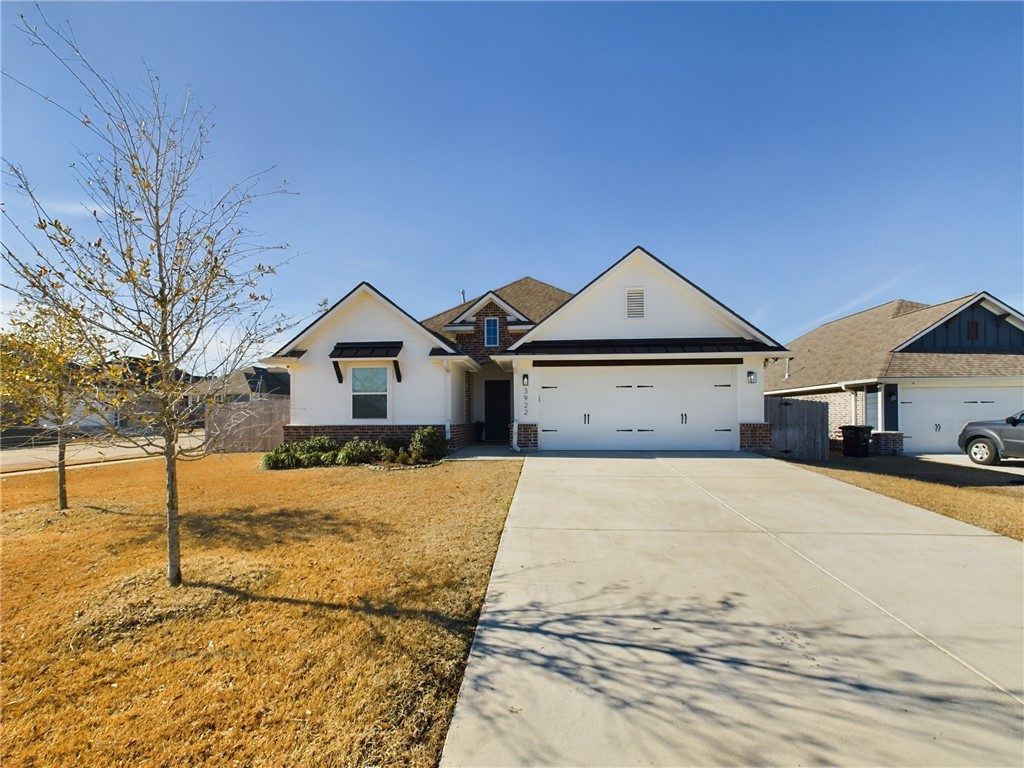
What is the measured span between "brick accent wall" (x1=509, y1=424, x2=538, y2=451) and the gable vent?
16.6 ft

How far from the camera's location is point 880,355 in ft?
50.4

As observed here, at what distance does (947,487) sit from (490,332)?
13660mm

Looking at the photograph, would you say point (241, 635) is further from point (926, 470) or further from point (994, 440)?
point (994, 440)

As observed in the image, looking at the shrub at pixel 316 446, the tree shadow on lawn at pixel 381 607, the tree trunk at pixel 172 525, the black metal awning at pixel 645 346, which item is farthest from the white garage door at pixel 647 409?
the tree trunk at pixel 172 525

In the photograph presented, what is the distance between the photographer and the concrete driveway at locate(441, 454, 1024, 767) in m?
2.24

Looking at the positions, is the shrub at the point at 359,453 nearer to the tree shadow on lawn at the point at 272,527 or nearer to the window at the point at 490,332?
the tree shadow on lawn at the point at 272,527

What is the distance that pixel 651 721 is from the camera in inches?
93.3

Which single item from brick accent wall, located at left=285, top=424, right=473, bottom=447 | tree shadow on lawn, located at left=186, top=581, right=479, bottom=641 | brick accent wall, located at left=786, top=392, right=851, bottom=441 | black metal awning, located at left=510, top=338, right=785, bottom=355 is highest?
black metal awning, located at left=510, top=338, right=785, bottom=355

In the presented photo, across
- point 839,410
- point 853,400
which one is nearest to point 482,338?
point 853,400

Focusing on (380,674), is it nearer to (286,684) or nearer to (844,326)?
(286,684)

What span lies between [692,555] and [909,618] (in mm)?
1794

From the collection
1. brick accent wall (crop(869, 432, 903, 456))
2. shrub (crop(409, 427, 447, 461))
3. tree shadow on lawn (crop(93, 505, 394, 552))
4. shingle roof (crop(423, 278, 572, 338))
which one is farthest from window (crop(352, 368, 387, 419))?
brick accent wall (crop(869, 432, 903, 456))

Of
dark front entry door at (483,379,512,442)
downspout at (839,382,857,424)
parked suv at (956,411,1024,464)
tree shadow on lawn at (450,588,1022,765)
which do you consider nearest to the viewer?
tree shadow on lawn at (450,588,1022,765)

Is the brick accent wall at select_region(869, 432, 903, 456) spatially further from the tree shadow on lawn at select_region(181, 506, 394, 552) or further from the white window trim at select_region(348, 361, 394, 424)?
the white window trim at select_region(348, 361, 394, 424)
